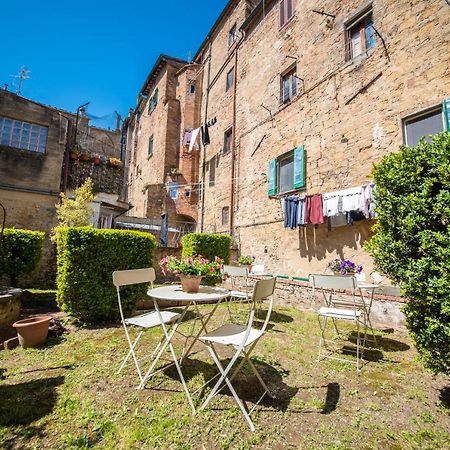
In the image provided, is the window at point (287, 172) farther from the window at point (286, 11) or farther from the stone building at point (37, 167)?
the stone building at point (37, 167)

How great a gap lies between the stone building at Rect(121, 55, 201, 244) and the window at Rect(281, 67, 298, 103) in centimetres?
710

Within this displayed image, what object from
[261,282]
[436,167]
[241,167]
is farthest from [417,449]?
[241,167]

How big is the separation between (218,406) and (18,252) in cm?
709

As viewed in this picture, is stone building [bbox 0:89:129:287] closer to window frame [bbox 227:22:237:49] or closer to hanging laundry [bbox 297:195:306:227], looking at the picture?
hanging laundry [bbox 297:195:306:227]

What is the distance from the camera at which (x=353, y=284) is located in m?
3.14

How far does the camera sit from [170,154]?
53.7ft

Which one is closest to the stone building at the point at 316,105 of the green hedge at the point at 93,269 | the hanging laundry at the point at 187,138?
the hanging laundry at the point at 187,138

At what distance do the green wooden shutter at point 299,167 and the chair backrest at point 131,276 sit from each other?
6.13m

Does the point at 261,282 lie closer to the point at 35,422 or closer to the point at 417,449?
the point at 417,449

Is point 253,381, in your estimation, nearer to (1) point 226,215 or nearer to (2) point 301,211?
(2) point 301,211

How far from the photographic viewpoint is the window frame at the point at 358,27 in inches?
279

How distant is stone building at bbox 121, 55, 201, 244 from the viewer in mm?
15211

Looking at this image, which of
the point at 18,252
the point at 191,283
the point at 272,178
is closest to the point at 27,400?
the point at 191,283

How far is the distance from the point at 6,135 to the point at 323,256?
447 inches
